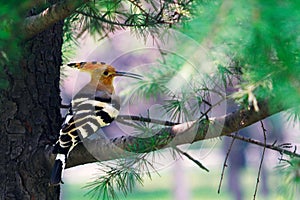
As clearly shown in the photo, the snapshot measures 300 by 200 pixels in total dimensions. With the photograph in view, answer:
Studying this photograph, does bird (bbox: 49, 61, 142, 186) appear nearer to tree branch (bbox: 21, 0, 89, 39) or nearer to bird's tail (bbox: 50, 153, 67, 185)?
bird's tail (bbox: 50, 153, 67, 185)

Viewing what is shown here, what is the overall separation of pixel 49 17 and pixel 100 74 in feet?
1.44

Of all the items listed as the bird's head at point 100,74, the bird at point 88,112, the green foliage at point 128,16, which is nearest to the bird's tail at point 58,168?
the bird at point 88,112

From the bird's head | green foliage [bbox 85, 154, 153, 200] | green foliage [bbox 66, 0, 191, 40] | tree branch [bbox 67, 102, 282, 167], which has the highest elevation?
green foliage [bbox 66, 0, 191, 40]

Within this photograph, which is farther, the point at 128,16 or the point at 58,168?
the point at 128,16

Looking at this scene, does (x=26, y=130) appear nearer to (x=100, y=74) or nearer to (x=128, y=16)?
(x=100, y=74)

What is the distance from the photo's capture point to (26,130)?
1554mm

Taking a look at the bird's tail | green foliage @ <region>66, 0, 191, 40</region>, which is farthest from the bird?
green foliage @ <region>66, 0, 191, 40</region>

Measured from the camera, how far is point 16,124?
5.08 ft

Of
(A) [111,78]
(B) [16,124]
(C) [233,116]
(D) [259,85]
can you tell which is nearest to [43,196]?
(B) [16,124]

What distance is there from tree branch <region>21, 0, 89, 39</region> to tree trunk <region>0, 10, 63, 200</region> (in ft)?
0.73

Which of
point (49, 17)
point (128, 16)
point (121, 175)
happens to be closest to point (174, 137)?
point (121, 175)

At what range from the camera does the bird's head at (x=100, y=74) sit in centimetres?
165

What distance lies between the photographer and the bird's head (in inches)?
64.8

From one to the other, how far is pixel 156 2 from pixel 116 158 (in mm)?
464
